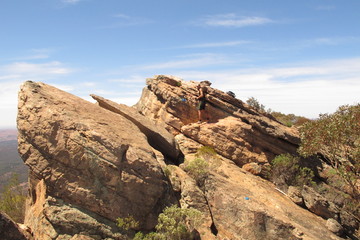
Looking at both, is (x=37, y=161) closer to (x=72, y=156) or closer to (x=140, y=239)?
(x=72, y=156)

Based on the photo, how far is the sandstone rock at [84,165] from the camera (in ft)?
39.4

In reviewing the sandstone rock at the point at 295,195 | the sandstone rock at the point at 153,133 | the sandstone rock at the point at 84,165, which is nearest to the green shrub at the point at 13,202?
the sandstone rock at the point at 84,165

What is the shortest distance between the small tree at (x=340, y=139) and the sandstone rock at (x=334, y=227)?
12.6ft

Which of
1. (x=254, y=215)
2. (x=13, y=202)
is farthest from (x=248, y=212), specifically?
(x=13, y=202)

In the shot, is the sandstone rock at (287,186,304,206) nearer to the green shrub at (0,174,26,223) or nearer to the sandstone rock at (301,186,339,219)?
the sandstone rock at (301,186,339,219)

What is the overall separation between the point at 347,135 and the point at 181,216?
14821mm

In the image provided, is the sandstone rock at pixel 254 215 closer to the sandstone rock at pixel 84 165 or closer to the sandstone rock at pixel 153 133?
the sandstone rock at pixel 84 165

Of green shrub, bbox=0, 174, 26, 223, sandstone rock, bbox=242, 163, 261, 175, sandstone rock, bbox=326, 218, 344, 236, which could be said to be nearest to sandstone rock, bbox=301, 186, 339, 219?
sandstone rock, bbox=326, 218, 344, 236

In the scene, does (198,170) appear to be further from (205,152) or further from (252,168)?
(252,168)

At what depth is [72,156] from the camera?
39.9 ft

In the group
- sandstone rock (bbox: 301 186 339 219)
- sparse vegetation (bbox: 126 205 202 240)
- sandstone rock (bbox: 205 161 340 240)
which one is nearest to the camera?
sparse vegetation (bbox: 126 205 202 240)

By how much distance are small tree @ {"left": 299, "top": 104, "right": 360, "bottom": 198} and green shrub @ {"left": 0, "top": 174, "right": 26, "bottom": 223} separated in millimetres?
23584

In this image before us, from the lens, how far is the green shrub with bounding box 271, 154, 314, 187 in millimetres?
20391

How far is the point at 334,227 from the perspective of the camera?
1588 cm
